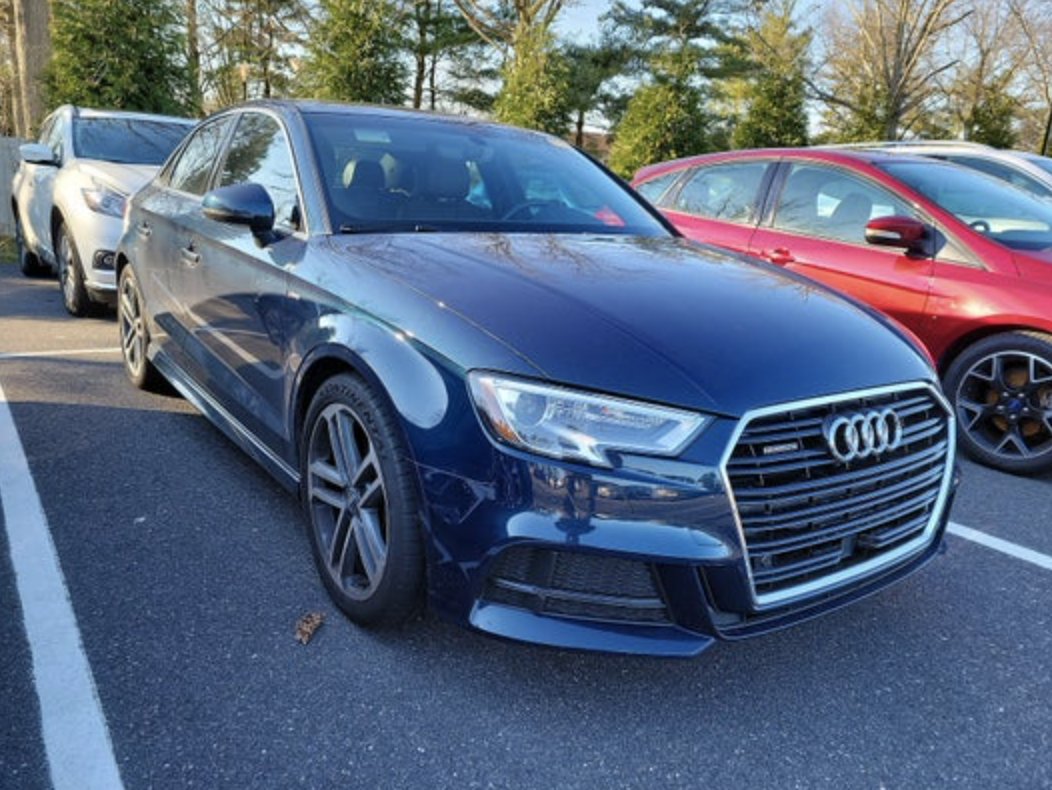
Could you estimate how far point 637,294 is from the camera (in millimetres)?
2309

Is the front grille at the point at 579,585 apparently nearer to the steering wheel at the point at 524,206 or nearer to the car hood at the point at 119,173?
the steering wheel at the point at 524,206

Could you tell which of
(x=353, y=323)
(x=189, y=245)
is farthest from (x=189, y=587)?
(x=189, y=245)

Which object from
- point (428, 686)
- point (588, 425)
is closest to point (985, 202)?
point (588, 425)

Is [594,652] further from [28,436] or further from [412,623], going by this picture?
[28,436]

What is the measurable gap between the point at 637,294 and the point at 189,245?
217 cm

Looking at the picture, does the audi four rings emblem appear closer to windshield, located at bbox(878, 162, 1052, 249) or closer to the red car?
the red car

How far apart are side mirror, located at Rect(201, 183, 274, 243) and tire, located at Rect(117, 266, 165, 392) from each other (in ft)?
5.65

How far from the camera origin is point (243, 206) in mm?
2746

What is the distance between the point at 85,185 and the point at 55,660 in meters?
4.68

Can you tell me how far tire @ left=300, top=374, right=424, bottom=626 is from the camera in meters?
2.12

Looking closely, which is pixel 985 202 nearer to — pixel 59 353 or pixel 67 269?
pixel 59 353

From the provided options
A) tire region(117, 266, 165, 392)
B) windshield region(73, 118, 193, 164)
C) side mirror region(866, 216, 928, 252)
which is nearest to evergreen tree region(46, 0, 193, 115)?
Result: windshield region(73, 118, 193, 164)

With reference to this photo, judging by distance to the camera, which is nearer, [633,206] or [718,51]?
[633,206]

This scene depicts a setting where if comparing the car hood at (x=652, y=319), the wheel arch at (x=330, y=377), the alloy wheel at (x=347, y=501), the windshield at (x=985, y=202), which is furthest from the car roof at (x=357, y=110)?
the windshield at (x=985, y=202)
